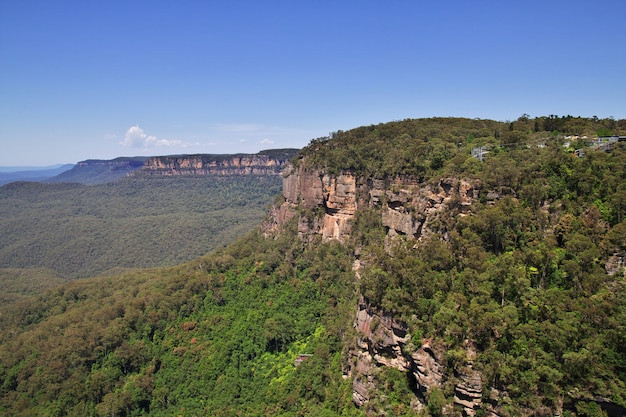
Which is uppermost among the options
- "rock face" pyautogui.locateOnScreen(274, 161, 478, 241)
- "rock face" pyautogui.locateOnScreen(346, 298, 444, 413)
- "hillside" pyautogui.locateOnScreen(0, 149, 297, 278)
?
"rock face" pyautogui.locateOnScreen(274, 161, 478, 241)

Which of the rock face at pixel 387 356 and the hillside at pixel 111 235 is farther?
the hillside at pixel 111 235

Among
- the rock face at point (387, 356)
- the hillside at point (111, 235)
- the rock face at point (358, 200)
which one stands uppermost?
the rock face at point (358, 200)

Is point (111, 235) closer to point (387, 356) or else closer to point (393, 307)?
point (387, 356)

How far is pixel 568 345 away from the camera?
20.9m

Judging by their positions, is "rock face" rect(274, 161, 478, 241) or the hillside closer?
"rock face" rect(274, 161, 478, 241)

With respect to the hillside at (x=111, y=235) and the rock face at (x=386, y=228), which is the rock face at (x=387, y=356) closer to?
the rock face at (x=386, y=228)


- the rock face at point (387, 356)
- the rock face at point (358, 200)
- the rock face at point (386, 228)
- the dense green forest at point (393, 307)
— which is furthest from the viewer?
the rock face at point (358, 200)

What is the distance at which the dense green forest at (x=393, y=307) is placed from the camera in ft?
71.1

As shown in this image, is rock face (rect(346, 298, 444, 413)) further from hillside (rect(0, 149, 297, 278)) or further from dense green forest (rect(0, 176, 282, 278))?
hillside (rect(0, 149, 297, 278))

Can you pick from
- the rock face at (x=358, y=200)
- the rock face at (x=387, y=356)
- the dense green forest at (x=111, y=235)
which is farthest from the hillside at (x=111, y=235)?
the rock face at (x=387, y=356)

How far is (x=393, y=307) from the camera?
91.7ft

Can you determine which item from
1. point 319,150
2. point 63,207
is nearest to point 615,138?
point 319,150

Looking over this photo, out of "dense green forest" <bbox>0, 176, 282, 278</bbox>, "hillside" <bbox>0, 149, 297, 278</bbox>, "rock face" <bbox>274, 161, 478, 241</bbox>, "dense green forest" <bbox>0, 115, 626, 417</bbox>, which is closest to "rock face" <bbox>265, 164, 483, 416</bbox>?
"rock face" <bbox>274, 161, 478, 241</bbox>

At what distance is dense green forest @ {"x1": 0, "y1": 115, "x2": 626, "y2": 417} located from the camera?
2167 cm
